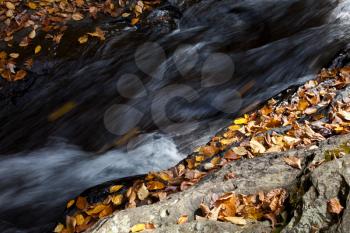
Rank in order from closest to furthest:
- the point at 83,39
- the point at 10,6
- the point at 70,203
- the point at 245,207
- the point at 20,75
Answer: the point at 245,207 < the point at 70,203 < the point at 20,75 < the point at 83,39 < the point at 10,6

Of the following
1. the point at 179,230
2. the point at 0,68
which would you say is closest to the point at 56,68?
the point at 0,68

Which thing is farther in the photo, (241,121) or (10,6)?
(10,6)

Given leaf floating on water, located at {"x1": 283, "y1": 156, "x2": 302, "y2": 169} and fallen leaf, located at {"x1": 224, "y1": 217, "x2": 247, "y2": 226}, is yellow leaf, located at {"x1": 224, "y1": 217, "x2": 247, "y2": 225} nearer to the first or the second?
fallen leaf, located at {"x1": 224, "y1": 217, "x2": 247, "y2": 226}

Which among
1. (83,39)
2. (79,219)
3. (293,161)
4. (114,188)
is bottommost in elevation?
(79,219)

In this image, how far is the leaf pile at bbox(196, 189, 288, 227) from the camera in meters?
2.86

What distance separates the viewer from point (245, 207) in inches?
117

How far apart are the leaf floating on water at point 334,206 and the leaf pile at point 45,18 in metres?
5.87

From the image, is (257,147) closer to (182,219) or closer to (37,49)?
(182,219)

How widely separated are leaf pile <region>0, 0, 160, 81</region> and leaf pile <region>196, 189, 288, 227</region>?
5.25 metres

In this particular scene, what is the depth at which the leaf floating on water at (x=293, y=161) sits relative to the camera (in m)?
3.32

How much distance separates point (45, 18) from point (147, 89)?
2.83 metres

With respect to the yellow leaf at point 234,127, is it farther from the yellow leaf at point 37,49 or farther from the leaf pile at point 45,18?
the yellow leaf at point 37,49

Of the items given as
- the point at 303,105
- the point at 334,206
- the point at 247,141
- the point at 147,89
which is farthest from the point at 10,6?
the point at 334,206

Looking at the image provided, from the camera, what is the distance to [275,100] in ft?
16.9
